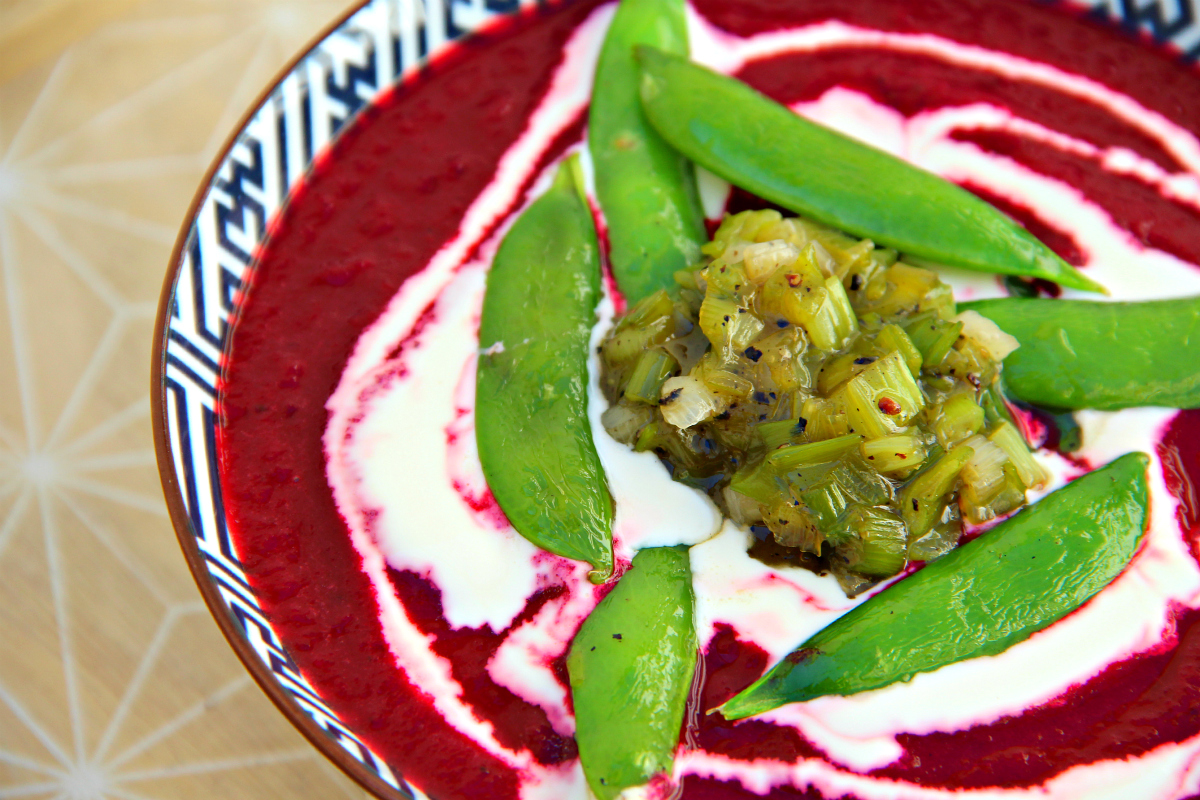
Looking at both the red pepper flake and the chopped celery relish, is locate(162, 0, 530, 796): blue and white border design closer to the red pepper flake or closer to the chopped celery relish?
the chopped celery relish

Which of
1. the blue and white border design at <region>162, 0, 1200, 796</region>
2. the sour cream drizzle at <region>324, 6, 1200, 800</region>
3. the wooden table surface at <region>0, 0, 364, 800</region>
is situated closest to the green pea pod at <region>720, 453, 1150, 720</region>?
the sour cream drizzle at <region>324, 6, 1200, 800</region>

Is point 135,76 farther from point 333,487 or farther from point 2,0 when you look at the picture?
point 333,487

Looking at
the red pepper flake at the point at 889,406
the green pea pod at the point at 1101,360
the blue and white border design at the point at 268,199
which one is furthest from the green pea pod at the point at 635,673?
the green pea pod at the point at 1101,360

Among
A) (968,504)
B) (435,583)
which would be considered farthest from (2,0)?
(968,504)

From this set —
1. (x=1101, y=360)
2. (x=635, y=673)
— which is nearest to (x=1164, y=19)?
(x=1101, y=360)

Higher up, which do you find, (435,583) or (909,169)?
(909,169)

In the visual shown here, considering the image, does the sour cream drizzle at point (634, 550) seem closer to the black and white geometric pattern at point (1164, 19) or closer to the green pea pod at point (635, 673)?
the green pea pod at point (635, 673)

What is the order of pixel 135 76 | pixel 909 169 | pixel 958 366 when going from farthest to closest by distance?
pixel 135 76 → pixel 909 169 → pixel 958 366
